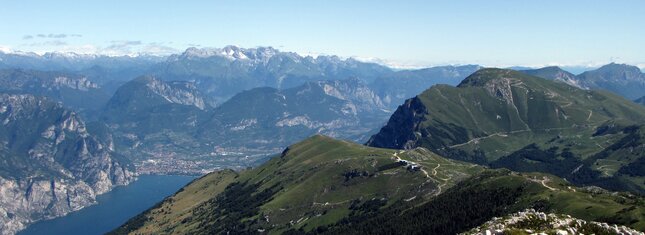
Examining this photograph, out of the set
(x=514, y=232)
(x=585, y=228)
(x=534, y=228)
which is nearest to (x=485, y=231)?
(x=514, y=232)

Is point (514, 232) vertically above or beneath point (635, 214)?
above

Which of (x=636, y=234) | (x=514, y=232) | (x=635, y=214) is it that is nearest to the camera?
(x=514, y=232)

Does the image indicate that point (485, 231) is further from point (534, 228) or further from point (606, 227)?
point (606, 227)

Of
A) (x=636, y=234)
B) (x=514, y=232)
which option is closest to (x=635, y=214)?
(x=636, y=234)

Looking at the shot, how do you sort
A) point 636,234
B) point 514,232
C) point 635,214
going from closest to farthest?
point 514,232 < point 636,234 < point 635,214

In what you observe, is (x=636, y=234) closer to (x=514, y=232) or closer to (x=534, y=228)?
(x=534, y=228)

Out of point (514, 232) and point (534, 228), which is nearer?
point (514, 232)

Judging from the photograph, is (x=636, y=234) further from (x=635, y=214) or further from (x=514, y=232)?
(x=635, y=214)

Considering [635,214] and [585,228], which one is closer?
[585,228]
